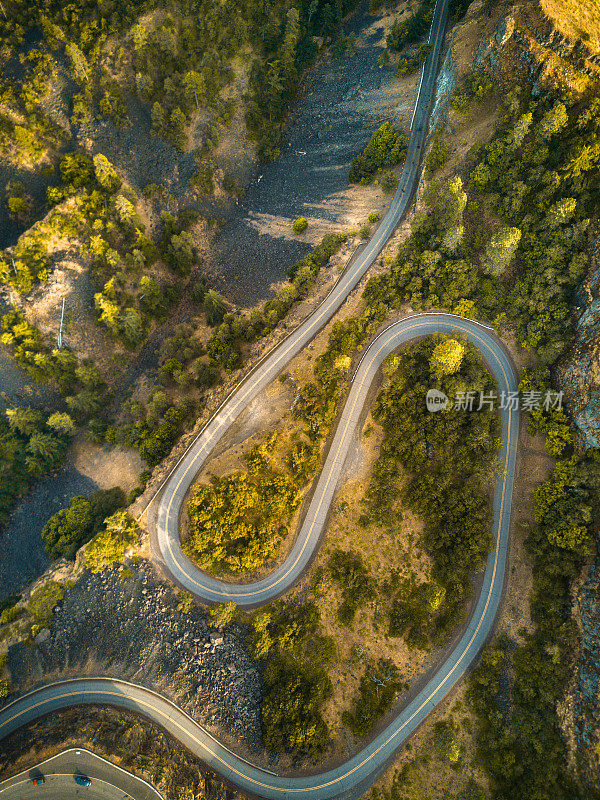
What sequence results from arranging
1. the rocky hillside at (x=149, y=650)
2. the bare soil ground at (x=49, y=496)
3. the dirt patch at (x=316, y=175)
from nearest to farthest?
the rocky hillside at (x=149, y=650) < the bare soil ground at (x=49, y=496) < the dirt patch at (x=316, y=175)

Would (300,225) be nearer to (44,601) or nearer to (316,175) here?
(316,175)

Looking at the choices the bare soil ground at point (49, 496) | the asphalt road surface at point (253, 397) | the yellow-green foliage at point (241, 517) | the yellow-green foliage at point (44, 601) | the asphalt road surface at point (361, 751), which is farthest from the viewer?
the bare soil ground at point (49, 496)

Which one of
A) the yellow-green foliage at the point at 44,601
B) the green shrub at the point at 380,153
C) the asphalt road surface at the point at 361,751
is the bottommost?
the asphalt road surface at the point at 361,751

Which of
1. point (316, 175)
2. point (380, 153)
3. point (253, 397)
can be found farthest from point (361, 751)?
point (316, 175)

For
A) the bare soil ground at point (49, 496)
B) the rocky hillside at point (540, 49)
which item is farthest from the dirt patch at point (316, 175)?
the bare soil ground at point (49, 496)

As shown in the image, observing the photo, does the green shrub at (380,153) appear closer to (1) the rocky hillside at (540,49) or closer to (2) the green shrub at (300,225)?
(2) the green shrub at (300,225)

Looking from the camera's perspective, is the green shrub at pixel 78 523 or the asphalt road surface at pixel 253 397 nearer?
the asphalt road surface at pixel 253 397

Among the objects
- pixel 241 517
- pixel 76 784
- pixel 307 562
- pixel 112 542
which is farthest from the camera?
pixel 307 562
